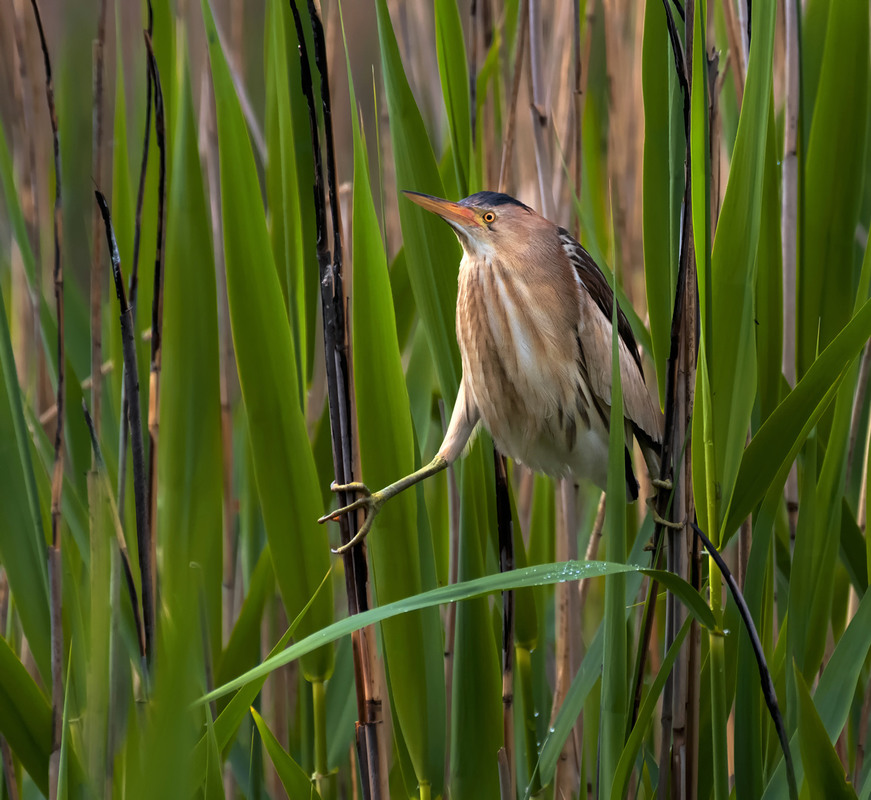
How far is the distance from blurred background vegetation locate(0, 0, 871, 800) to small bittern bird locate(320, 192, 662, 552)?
0.16 feet

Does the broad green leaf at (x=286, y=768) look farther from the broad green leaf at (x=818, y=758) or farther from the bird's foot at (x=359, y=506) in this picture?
the broad green leaf at (x=818, y=758)

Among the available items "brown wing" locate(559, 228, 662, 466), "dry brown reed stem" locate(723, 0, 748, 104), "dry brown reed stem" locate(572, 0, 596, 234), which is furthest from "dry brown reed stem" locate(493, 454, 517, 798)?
"dry brown reed stem" locate(723, 0, 748, 104)

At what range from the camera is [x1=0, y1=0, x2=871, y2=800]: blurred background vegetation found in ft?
2.00

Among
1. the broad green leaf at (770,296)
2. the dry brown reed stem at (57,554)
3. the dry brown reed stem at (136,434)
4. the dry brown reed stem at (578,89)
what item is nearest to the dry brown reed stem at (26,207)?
the dry brown reed stem at (57,554)

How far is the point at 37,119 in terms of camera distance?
1012 millimetres

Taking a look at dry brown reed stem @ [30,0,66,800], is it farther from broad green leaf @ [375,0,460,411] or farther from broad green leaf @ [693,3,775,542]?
broad green leaf @ [693,3,775,542]

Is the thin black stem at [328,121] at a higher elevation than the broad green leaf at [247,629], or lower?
higher

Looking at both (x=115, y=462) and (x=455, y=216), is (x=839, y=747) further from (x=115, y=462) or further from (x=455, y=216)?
(x=115, y=462)

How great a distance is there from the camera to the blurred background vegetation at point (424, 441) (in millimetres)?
611

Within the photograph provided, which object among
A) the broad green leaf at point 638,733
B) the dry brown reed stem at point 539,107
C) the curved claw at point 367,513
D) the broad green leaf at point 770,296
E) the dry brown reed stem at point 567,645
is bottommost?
the dry brown reed stem at point 567,645

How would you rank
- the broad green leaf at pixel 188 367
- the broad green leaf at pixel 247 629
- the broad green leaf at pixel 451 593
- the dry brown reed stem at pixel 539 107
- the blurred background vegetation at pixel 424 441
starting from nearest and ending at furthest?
A: 1. the broad green leaf at pixel 451 593
2. the blurred background vegetation at pixel 424 441
3. the broad green leaf at pixel 188 367
4. the broad green leaf at pixel 247 629
5. the dry brown reed stem at pixel 539 107

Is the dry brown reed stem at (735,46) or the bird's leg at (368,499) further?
the dry brown reed stem at (735,46)

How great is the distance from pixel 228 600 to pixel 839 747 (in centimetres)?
66

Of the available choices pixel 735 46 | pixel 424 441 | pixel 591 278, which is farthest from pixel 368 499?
pixel 735 46
